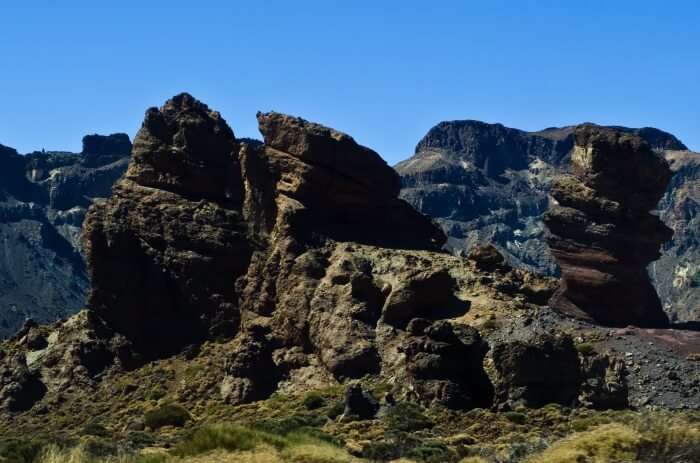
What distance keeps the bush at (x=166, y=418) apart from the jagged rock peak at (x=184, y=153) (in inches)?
966

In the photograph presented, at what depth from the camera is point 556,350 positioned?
54.6 meters

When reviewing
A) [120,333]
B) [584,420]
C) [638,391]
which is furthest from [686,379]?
[120,333]

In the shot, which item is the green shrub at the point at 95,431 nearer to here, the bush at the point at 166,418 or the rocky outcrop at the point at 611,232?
the bush at the point at 166,418

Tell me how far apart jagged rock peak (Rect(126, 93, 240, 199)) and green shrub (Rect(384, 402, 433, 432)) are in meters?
32.4

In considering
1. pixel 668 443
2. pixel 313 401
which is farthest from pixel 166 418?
pixel 668 443

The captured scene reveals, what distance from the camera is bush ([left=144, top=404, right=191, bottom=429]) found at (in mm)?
60875

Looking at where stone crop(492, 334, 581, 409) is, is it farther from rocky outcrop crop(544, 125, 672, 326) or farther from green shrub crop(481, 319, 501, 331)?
rocky outcrop crop(544, 125, 672, 326)

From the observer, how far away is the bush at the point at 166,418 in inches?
2397

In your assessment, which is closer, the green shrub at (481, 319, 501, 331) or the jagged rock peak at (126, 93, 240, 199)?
the green shrub at (481, 319, 501, 331)

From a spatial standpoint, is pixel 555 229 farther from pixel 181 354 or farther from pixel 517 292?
pixel 181 354

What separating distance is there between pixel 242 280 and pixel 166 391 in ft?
31.1

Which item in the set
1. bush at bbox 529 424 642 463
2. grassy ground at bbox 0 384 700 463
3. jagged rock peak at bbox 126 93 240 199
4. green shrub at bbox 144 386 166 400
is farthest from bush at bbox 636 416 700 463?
jagged rock peak at bbox 126 93 240 199

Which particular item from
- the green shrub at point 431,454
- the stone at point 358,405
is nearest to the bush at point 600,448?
the green shrub at point 431,454

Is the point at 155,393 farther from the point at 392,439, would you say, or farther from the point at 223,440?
the point at 223,440
